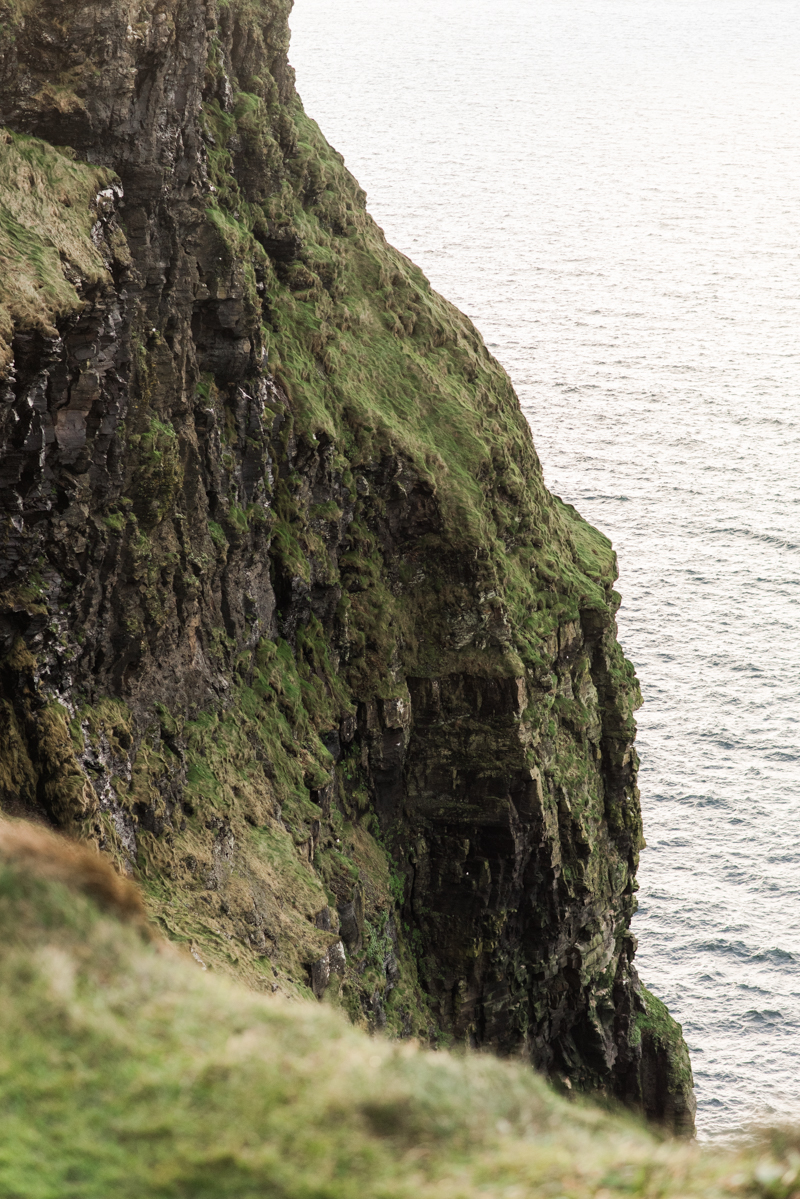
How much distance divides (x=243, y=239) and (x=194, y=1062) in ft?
83.4

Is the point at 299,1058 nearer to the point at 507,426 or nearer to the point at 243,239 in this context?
the point at 243,239

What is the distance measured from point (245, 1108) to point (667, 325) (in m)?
122

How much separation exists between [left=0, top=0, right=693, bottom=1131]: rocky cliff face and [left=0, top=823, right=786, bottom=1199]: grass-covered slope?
10405 millimetres

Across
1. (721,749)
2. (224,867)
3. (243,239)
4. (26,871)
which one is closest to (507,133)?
(721,749)

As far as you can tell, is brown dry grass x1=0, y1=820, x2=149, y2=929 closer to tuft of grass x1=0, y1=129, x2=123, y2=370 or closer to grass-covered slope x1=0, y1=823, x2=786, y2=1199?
grass-covered slope x1=0, y1=823, x2=786, y2=1199

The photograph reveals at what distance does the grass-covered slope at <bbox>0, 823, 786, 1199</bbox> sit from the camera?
9.23 m

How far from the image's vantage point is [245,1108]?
990 cm

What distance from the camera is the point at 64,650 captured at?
23516 millimetres

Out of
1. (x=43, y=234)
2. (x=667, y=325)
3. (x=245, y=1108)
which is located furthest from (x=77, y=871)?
(x=667, y=325)

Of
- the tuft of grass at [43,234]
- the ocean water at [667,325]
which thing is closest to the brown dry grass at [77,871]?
the tuft of grass at [43,234]

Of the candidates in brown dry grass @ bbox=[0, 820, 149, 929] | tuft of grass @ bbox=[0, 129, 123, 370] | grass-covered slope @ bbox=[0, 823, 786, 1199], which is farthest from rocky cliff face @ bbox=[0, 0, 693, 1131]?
grass-covered slope @ bbox=[0, 823, 786, 1199]

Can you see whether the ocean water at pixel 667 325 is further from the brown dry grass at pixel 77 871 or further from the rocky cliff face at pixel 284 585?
the brown dry grass at pixel 77 871

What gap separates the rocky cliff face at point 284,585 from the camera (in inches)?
910

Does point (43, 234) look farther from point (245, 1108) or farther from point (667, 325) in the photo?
point (667, 325)
